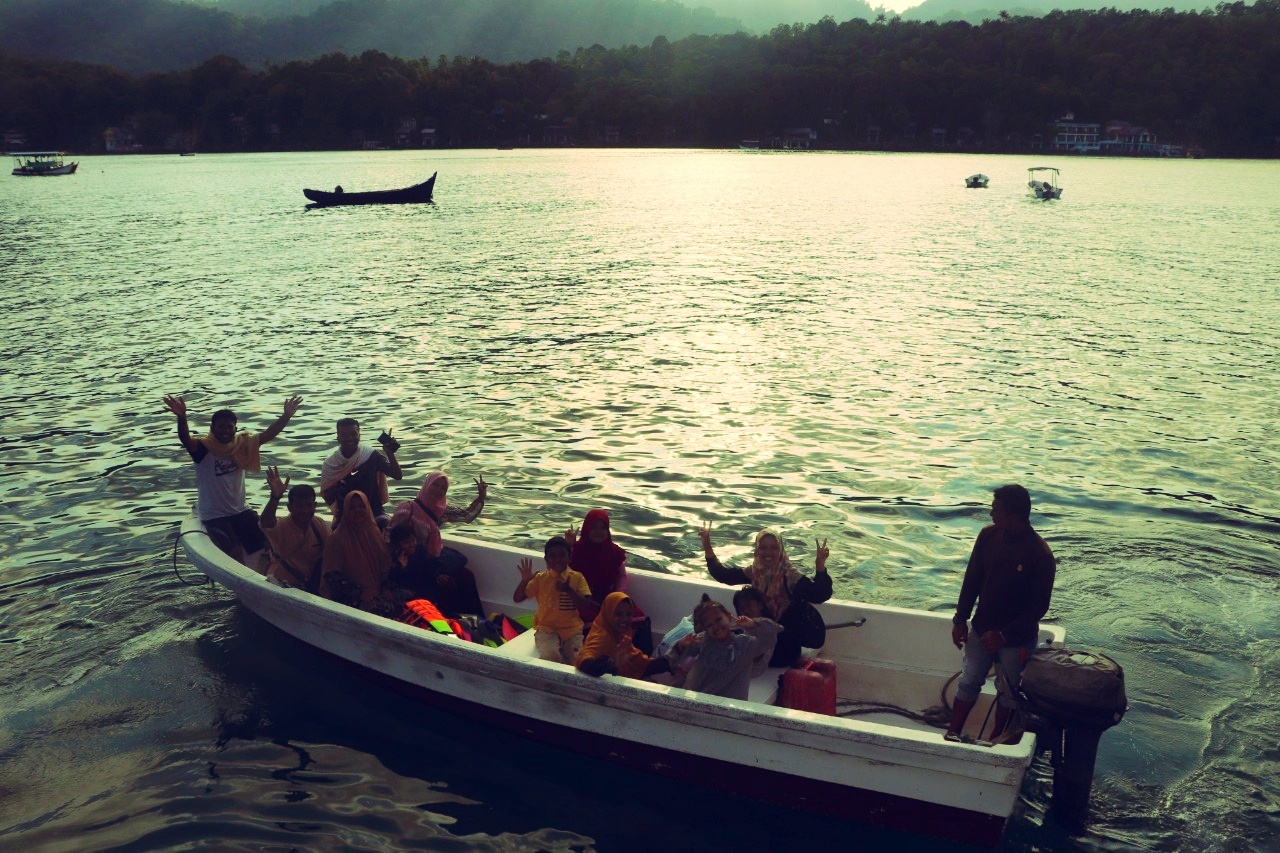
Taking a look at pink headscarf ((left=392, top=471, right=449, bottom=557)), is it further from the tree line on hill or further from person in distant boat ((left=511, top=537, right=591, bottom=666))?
the tree line on hill

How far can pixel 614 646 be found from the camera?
8695mm

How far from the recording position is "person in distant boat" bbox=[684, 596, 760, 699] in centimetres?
823

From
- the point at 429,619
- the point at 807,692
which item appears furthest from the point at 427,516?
the point at 807,692

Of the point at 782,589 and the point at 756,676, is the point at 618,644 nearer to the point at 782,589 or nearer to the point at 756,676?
the point at 756,676

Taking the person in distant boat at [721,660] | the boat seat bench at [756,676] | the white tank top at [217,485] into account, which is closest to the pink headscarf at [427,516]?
the boat seat bench at [756,676]

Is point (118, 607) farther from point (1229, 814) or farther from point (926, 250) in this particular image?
point (926, 250)

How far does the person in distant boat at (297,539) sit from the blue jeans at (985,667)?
250 inches

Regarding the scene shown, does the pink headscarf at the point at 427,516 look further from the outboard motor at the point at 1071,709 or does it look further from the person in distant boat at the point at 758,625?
the outboard motor at the point at 1071,709

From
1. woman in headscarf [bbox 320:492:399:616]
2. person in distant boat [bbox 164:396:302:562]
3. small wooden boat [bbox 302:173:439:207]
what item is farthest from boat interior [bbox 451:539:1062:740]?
small wooden boat [bbox 302:173:439:207]

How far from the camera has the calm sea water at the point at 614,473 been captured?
8648 mm

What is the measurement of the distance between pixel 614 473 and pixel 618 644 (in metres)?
8.32

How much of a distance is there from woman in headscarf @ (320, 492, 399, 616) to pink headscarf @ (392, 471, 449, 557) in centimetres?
65

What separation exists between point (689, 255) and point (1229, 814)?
140 feet

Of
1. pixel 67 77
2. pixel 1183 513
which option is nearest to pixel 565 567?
pixel 1183 513
